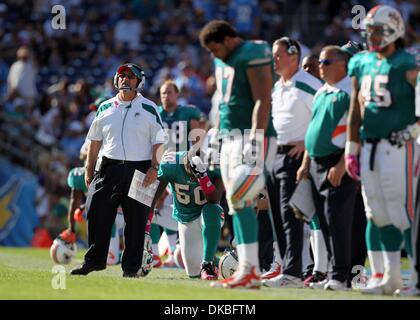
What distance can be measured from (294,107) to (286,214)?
1.09 m

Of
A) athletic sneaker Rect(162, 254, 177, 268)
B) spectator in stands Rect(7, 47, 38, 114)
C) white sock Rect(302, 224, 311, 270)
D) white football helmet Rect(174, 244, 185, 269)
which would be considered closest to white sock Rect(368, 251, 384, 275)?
white sock Rect(302, 224, 311, 270)

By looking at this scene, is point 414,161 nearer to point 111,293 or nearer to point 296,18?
point 111,293

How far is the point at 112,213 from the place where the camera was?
10773mm

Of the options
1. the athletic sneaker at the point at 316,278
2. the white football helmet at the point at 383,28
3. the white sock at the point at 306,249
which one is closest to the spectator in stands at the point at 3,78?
the white sock at the point at 306,249

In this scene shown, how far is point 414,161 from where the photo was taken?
8.59 meters

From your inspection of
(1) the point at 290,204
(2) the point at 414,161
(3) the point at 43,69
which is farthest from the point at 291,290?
(3) the point at 43,69

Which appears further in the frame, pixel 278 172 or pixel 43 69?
pixel 43 69

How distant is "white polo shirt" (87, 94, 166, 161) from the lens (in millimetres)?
10734

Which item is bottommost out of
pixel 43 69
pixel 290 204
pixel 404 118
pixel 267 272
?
pixel 267 272

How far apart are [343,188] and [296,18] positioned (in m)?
15.6
